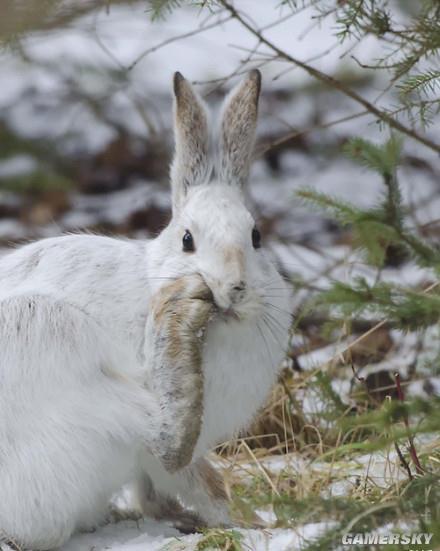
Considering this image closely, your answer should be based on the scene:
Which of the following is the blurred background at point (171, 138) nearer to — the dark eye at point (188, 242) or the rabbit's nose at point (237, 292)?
the dark eye at point (188, 242)

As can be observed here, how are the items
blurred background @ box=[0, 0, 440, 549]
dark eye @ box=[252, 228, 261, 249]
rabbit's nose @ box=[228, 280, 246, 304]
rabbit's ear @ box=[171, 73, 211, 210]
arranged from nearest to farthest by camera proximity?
1. rabbit's nose @ box=[228, 280, 246, 304]
2. dark eye @ box=[252, 228, 261, 249]
3. rabbit's ear @ box=[171, 73, 211, 210]
4. blurred background @ box=[0, 0, 440, 549]

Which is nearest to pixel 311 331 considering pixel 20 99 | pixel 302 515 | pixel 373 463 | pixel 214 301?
pixel 373 463

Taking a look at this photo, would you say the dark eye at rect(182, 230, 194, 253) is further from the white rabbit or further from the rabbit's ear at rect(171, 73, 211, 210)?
the rabbit's ear at rect(171, 73, 211, 210)

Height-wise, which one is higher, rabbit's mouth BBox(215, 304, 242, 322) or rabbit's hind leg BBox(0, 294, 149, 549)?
rabbit's mouth BBox(215, 304, 242, 322)

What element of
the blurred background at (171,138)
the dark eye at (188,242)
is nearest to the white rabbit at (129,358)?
the dark eye at (188,242)

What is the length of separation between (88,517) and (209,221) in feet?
2.67

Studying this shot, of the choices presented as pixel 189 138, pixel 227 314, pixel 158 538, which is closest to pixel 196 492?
pixel 158 538

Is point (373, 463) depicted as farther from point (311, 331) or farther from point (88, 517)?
point (311, 331)

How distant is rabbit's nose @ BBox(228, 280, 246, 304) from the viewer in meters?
2.64

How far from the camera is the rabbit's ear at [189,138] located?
3.08 meters

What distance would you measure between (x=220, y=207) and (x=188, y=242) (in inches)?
4.6

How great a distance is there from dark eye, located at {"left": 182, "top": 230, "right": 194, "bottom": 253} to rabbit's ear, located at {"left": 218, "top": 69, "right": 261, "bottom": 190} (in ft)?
0.82

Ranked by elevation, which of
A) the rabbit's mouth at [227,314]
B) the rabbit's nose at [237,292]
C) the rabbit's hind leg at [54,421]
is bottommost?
the rabbit's hind leg at [54,421]

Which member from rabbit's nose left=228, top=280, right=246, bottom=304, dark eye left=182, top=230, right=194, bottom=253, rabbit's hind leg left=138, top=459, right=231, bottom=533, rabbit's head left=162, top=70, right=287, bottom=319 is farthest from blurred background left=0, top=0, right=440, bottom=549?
rabbit's nose left=228, top=280, right=246, bottom=304
